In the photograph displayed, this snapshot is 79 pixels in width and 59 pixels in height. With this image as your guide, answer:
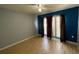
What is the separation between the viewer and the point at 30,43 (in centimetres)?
181

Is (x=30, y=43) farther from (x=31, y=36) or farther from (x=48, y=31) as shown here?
(x=48, y=31)

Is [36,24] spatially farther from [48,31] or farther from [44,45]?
[44,45]

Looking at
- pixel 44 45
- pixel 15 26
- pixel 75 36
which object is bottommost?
pixel 44 45

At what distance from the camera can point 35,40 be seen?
1.77 meters

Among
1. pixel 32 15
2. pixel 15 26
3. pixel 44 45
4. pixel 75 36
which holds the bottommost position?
pixel 44 45

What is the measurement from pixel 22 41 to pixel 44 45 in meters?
0.43
